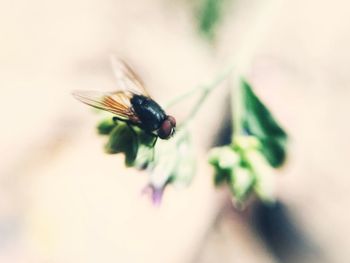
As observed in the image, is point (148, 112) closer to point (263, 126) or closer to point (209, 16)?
point (263, 126)

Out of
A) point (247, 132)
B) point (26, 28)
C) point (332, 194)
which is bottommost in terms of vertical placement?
point (332, 194)

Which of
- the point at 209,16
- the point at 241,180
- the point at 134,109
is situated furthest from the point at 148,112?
the point at 209,16

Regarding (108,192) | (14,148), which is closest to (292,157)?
(108,192)

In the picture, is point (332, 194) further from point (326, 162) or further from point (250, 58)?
point (250, 58)

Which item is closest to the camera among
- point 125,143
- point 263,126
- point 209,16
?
point 125,143

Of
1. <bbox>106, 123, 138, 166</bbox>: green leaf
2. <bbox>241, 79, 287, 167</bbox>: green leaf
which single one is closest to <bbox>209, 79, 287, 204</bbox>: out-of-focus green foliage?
<bbox>241, 79, 287, 167</bbox>: green leaf

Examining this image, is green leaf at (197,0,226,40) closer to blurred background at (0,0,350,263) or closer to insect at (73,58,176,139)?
blurred background at (0,0,350,263)
